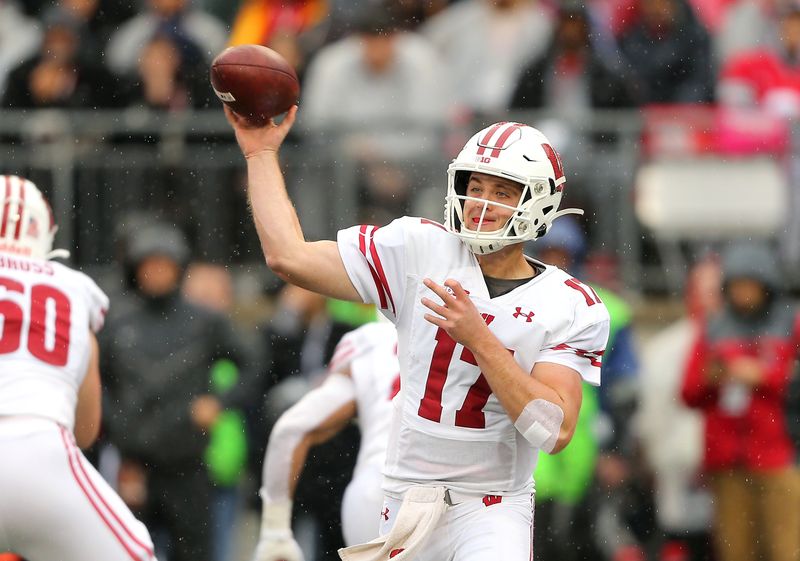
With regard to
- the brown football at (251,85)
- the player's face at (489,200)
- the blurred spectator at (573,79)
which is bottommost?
the player's face at (489,200)

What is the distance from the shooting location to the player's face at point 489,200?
17.1 feet

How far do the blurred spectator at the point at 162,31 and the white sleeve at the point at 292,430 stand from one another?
4348mm

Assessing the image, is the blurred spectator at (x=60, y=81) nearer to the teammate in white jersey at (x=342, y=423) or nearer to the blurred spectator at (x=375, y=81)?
the blurred spectator at (x=375, y=81)

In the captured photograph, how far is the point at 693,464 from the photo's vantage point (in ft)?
31.1

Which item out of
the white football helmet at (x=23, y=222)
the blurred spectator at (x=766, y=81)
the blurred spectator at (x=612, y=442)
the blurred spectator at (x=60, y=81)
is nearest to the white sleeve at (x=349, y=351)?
the white football helmet at (x=23, y=222)

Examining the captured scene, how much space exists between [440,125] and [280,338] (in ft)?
5.45

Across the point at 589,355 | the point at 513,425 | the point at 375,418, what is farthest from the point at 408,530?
the point at 375,418

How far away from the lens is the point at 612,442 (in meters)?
8.95

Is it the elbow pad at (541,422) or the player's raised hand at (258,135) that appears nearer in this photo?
the elbow pad at (541,422)

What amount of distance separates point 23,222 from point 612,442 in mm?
3846

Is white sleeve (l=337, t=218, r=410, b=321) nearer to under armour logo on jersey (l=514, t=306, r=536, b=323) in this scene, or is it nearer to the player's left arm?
under armour logo on jersey (l=514, t=306, r=536, b=323)

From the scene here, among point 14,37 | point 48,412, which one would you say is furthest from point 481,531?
point 14,37

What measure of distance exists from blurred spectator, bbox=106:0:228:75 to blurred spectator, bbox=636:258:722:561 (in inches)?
133

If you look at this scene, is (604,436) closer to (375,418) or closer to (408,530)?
(375,418)
